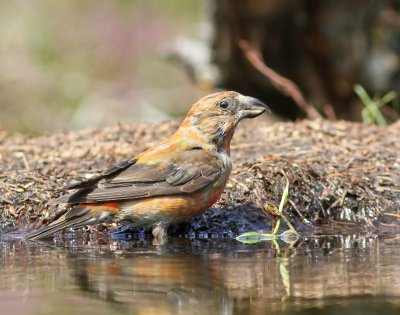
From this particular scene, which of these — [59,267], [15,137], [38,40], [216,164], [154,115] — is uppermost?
[38,40]

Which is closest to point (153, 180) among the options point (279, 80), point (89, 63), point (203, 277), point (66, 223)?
point (66, 223)

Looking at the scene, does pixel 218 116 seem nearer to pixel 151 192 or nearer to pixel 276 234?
pixel 151 192

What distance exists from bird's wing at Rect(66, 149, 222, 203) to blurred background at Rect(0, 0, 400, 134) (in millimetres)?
3439

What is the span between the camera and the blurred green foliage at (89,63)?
46.9 ft

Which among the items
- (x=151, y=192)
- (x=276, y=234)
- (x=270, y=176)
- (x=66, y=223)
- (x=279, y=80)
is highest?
(x=279, y=80)

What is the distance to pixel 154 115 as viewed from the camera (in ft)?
44.2

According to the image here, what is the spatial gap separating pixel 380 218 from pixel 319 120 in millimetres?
2124

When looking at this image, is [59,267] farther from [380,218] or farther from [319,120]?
[319,120]

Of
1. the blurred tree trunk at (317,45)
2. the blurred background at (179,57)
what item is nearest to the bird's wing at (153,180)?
the blurred background at (179,57)

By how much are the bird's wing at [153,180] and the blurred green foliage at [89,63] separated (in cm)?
641

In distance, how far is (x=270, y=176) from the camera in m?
6.90

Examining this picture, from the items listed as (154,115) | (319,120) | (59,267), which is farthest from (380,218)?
(154,115)

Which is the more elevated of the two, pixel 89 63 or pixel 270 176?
pixel 89 63

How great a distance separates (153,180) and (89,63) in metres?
11.1
